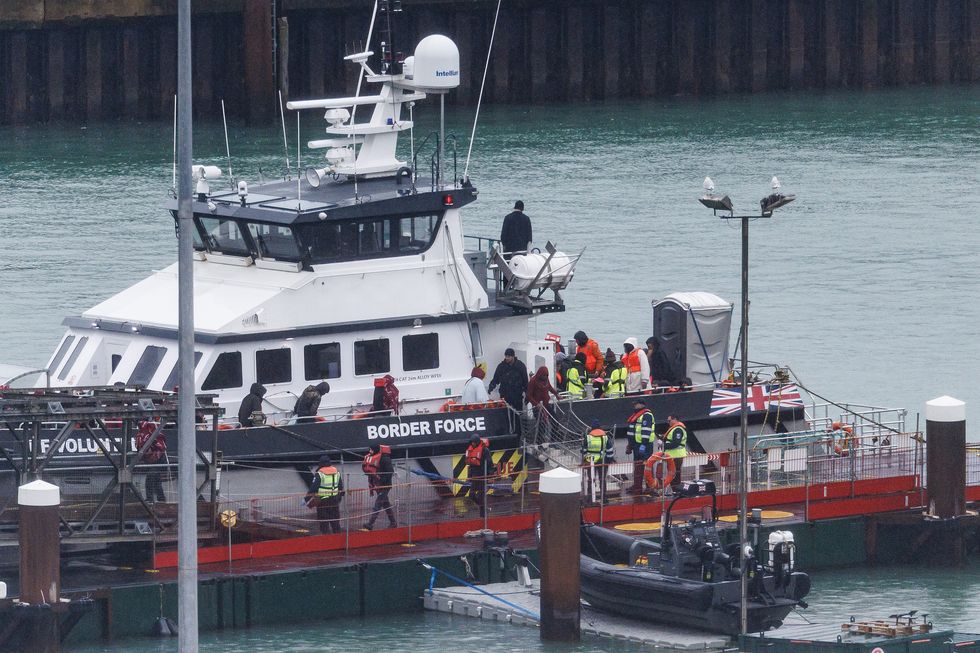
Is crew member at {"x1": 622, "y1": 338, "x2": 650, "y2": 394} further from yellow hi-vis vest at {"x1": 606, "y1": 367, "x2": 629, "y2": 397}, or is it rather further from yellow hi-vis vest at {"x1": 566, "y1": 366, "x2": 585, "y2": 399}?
yellow hi-vis vest at {"x1": 566, "y1": 366, "x2": 585, "y2": 399}

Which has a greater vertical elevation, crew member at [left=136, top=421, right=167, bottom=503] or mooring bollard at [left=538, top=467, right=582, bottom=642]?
crew member at [left=136, top=421, right=167, bottom=503]

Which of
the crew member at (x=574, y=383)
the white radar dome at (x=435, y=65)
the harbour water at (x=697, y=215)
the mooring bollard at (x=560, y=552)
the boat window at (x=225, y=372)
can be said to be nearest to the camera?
the mooring bollard at (x=560, y=552)

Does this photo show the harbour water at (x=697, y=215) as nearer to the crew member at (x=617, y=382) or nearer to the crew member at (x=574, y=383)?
the crew member at (x=617, y=382)

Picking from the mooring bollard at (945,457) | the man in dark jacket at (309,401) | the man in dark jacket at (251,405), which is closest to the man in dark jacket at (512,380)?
the man in dark jacket at (309,401)

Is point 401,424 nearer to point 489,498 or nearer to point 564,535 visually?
point 489,498

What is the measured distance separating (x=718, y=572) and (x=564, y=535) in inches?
64.1

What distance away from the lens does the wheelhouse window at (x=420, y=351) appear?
22125mm

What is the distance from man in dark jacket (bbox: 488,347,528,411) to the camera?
22.2 meters

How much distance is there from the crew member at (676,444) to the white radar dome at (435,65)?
4749 mm

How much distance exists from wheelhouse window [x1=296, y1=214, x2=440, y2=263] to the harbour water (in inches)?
517

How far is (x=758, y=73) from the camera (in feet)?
180

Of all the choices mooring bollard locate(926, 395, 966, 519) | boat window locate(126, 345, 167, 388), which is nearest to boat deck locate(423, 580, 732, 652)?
boat window locate(126, 345, 167, 388)

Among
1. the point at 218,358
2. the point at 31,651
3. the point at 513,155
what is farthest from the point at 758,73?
the point at 31,651

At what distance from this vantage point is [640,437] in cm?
2205
